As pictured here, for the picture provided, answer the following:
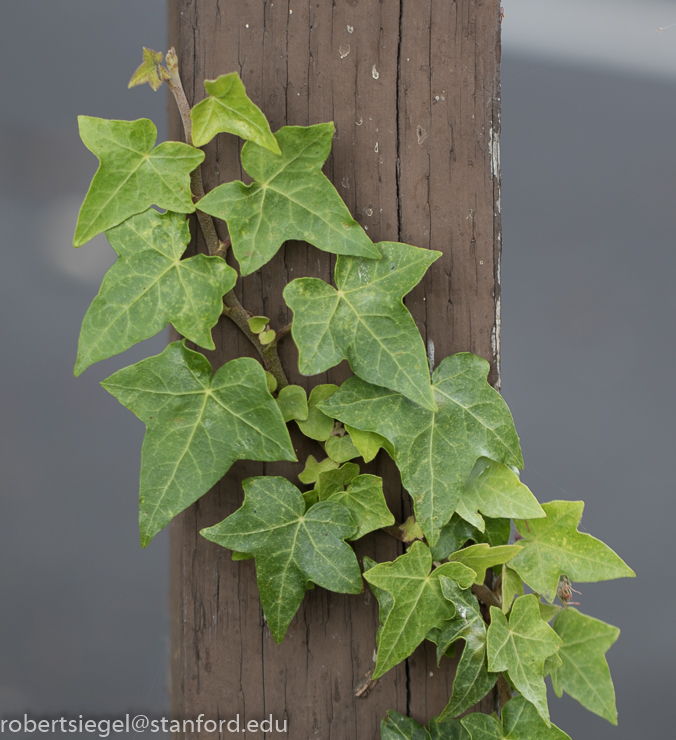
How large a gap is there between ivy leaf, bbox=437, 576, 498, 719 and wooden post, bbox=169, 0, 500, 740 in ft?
0.34

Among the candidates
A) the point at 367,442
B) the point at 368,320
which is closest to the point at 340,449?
the point at 367,442

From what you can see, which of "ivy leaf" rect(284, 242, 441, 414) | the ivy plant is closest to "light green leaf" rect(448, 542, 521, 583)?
the ivy plant

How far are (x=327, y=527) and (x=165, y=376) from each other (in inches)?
10.9

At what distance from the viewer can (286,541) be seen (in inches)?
28.5

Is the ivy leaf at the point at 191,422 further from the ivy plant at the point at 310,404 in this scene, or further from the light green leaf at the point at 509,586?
the light green leaf at the point at 509,586

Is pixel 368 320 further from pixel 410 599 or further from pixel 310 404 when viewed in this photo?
pixel 410 599

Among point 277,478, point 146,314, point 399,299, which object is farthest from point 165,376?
point 399,299

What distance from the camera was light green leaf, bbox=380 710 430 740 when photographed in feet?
2.59

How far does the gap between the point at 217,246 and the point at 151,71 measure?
218 mm

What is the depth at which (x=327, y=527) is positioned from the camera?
2.37 feet

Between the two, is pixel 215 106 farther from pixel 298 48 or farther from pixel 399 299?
pixel 399 299

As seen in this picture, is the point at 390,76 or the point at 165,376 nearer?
the point at 165,376

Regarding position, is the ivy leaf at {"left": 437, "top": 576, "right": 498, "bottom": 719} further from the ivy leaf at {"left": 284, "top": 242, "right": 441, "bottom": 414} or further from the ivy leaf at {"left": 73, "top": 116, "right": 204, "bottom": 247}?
the ivy leaf at {"left": 73, "top": 116, "right": 204, "bottom": 247}

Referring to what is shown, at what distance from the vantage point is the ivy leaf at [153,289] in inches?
26.6
